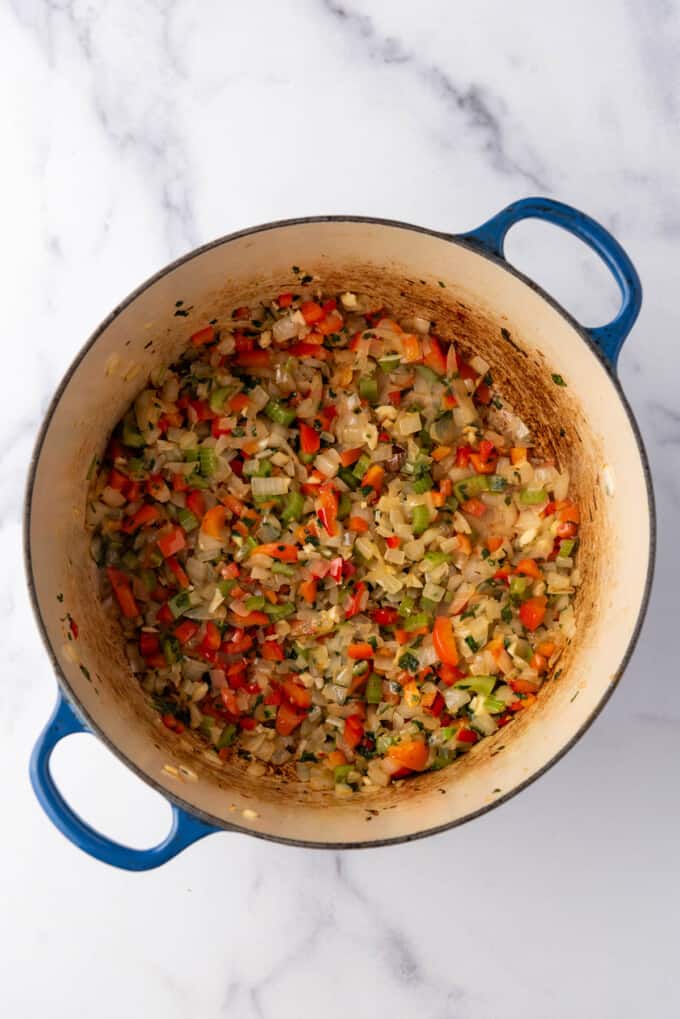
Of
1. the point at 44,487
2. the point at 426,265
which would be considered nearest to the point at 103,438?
the point at 44,487

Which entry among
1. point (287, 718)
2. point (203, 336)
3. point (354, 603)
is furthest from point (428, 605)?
point (203, 336)

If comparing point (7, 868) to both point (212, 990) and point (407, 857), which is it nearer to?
point (212, 990)

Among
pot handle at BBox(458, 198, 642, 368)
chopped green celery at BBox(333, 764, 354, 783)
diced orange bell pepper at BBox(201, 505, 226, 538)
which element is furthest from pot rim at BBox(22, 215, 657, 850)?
diced orange bell pepper at BBox(201, 505, 226, 538)

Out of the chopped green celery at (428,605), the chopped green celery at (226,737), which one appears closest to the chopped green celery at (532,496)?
the chopped green celery at (428,605)

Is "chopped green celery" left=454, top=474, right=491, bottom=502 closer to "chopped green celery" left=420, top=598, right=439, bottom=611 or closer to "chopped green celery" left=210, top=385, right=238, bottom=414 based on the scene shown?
"chopped green celery" left=420, top=598, right=439, bottom=611

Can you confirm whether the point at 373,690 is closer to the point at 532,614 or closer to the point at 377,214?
the point at 532,614

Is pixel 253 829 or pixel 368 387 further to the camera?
pixel 368 387

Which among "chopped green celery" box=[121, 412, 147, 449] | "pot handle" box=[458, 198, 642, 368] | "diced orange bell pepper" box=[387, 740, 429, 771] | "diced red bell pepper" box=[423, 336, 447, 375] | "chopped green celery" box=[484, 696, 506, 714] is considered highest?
"pot handle" box=[458, 198, 642, 368]
